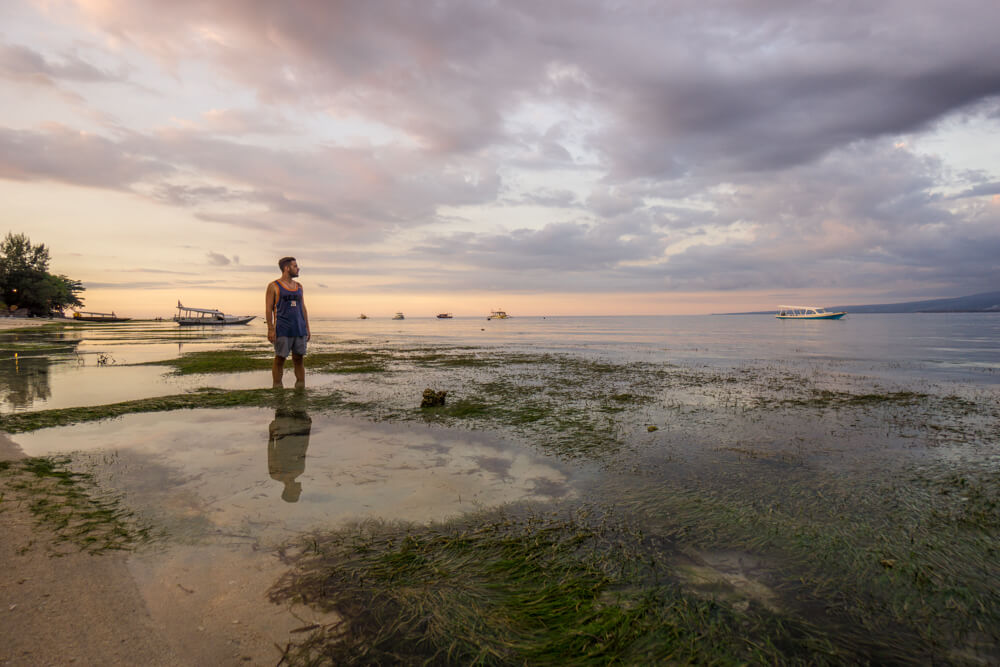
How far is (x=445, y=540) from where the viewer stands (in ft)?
13.9

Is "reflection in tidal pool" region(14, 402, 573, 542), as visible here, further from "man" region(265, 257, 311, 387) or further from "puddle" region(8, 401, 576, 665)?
"man" region(265, 257, 311, 387)

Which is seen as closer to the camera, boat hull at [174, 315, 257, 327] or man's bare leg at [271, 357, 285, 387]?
man's bare leg at [271, 357, 285, 387]

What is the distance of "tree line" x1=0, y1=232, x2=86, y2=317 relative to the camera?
251 ft

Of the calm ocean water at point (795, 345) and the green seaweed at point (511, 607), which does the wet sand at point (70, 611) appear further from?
the calm ocean water at point (795, 345)

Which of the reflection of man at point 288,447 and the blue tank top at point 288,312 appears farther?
the blue tank top at point 288,312

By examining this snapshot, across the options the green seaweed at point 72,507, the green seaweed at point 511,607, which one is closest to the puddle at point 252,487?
the green seaweed at point 72,507

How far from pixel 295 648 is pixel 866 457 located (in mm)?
8595

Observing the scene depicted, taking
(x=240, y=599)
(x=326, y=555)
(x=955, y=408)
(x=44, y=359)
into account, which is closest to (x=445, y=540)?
(x=326, y=555)

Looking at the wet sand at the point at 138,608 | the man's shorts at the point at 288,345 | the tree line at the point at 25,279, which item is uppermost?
the tree line at the point at 25,279

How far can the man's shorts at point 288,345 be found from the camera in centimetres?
1218

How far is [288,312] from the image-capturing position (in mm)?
12008

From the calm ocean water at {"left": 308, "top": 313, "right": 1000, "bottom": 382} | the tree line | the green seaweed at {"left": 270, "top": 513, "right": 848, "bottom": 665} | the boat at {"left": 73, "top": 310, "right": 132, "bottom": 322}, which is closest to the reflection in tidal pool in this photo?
the green seaweed at {"left": 270, "top": 513, "right": 848, "bottom": 665}

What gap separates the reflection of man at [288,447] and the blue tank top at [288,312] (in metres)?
2.73

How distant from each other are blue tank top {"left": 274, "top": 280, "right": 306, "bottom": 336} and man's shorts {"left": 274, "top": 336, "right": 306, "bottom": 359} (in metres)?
0.18
